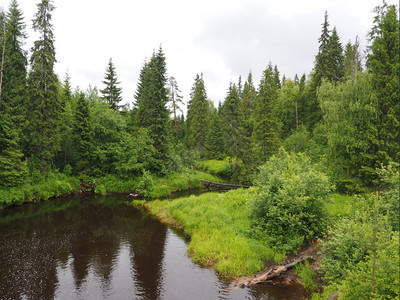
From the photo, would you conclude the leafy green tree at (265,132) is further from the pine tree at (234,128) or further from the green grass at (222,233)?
the green grass at (222,233)

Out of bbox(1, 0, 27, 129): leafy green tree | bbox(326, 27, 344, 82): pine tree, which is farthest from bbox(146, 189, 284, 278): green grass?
bbox(326, 27, 344, 82): pine tree

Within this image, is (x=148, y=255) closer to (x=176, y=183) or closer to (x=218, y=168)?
(x=176, y=183)

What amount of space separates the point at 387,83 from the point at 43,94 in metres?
34.4

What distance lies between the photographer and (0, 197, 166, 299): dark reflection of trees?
12.7m

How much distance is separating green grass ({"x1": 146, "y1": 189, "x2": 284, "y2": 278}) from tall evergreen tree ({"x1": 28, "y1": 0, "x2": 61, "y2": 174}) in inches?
635

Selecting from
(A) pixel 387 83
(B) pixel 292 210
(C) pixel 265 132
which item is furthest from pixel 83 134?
(A) pixel 387 83

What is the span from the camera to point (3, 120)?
25672 mm

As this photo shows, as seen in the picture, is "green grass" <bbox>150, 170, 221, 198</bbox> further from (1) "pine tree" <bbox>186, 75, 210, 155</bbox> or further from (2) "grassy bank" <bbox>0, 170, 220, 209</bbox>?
(1) "pine tree" <bbox>186, 75, 210, 155</bbox>

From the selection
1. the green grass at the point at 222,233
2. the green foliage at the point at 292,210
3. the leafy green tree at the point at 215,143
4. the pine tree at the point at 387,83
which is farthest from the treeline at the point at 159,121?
the leafy green tree at the point at 215,143

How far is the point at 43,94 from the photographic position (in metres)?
30.3

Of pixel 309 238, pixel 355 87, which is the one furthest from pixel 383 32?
pixel 309 238

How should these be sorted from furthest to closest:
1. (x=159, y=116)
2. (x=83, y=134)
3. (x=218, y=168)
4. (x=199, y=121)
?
(x=199, y=121) → (x=218, y=168) → (x=159, y=116) → (x=83, y=134)

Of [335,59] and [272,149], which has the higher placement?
[335,59]

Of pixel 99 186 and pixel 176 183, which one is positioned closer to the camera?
pixel 99 186
